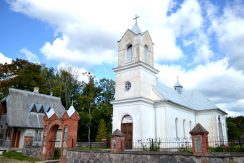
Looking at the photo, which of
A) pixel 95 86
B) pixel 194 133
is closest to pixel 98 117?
pixel 95 86

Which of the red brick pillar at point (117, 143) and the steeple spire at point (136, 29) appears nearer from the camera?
the red brick pillar at point (117, 143)

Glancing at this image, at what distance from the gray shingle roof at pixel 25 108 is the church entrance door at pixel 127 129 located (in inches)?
460

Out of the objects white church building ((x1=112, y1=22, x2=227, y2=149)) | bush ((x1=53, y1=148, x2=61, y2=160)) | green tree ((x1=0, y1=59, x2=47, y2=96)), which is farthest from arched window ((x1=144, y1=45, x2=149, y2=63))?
green tree ((x1=0, y1=59, x2=47, y2=96))

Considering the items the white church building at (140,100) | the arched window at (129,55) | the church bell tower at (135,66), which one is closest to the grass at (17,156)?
the white church building at (140,100)

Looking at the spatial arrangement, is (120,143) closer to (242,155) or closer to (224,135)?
(242,155)

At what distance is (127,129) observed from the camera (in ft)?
67.2

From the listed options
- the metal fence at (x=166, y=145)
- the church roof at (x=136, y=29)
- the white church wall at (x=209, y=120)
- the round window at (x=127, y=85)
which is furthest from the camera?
the white church wall at (x=209, y=120)

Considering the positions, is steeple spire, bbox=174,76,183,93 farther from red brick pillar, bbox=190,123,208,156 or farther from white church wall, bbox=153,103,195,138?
red brick pillar, bbox=190,123,208,156

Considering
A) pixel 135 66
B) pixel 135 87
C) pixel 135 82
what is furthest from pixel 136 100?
pixel 135 66

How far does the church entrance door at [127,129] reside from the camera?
65.6 feet

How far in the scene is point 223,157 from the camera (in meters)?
9.05

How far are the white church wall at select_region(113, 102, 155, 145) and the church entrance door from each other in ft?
1.32

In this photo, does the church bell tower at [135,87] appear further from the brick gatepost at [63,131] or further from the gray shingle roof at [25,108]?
the gray shingle roof at [25,108]

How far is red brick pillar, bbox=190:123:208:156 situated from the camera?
9562mm
